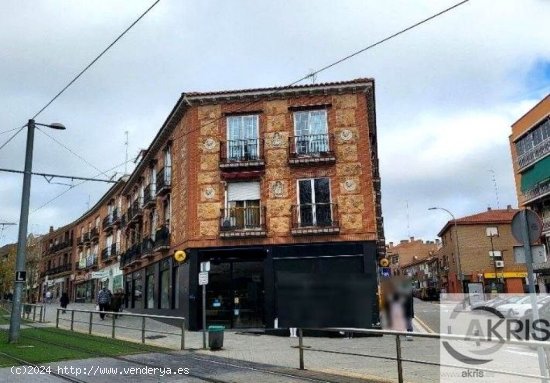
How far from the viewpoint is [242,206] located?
69.1 feet

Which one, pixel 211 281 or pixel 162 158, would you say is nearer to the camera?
pixel 211 281

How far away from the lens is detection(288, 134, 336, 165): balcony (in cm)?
2061

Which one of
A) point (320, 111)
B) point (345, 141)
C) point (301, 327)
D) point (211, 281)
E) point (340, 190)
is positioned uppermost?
point (320, 111)

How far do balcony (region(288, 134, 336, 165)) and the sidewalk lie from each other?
23.7 feet

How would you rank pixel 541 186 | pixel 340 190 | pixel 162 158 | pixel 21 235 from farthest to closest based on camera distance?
pixel 541 186 → pixel 162 158 → pixel 340 190 → pixel 21 235

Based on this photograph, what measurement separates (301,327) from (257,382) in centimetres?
196

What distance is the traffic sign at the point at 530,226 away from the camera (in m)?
7.27

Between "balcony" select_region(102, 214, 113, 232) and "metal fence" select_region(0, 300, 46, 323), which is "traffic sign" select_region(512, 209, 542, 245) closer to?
"metal fence" select_region(0, 300, 46, 323)

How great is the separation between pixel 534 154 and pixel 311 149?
23636 millimetres

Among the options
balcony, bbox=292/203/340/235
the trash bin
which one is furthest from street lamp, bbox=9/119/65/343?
balcony, bbox=292/203/340/235

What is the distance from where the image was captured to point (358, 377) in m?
8.85

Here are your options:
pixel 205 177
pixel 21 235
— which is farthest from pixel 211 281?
pixel 21 235

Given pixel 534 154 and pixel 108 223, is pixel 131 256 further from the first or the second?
pixel 534 154

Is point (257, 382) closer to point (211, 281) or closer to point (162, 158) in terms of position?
point (211, 281)
